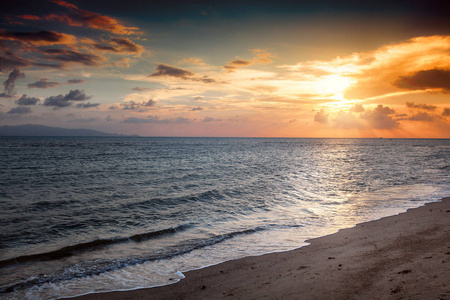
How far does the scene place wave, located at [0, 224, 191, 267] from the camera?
9086mm

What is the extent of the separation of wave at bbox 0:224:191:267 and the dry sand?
3.90 metres

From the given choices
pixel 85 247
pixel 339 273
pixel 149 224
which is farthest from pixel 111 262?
pixel 339 273

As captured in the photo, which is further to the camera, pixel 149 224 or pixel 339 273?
pixel 149 224

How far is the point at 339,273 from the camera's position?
21.9 feet

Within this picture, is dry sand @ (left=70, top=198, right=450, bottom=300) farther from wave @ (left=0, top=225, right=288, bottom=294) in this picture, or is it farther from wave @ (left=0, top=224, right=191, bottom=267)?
wave @ (left=0, top=224, right=191, bottom=267)

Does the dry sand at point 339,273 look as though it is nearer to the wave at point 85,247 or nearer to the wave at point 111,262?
the wave at point 111,262

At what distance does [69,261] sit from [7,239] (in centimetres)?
405

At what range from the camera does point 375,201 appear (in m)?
19.0

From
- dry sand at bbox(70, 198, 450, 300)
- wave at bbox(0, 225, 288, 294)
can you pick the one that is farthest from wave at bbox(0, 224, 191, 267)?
dry sand at bbox(70, 198, 450, 300)

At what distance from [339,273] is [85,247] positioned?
9.38 meters

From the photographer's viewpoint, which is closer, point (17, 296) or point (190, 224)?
point (17, 296)

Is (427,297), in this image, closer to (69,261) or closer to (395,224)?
(395,224)

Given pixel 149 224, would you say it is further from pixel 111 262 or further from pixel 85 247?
pixel 111 262

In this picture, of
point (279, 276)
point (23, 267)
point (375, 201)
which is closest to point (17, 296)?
point (23, 267)
